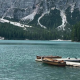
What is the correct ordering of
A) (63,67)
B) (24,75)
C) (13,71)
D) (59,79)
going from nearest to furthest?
(59,79), (24,75), (13,71), (63,67)

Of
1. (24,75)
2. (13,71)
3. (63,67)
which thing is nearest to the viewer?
(24,75)

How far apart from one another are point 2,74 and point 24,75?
4.86 m

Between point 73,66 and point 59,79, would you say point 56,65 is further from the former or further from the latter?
point 59,79

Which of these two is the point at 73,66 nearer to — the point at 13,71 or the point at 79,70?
the point at 79,70

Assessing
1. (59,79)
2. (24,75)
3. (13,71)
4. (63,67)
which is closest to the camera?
(59,79)

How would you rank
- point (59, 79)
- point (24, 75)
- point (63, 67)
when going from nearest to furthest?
point (59, 79), point (24, 75), point (63, 67)

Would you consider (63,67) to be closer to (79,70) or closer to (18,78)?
(79,70)

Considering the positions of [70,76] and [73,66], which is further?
[73,66]

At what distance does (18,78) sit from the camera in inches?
2053

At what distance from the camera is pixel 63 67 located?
67.4 meters

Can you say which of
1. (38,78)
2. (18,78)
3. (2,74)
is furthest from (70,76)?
(2,74)

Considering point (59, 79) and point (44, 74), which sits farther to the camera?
point (44, 74)

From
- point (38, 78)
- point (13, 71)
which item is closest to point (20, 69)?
point (13, 71)

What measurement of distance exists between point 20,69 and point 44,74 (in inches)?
321
